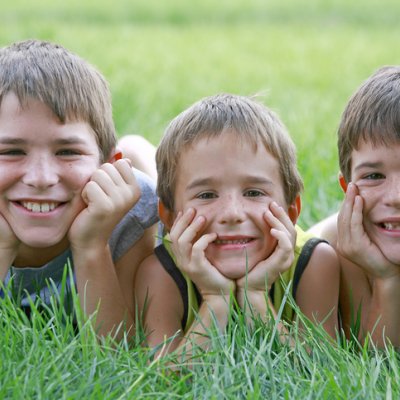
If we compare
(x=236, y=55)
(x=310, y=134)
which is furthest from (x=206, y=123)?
(x=236, y=55)

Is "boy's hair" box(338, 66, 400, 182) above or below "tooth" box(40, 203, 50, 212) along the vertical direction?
above

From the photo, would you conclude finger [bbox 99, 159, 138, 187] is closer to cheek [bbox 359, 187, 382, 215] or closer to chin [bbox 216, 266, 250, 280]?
chin [bbox 216, 266, 250, 280]

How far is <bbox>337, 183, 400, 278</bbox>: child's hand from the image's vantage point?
317 centimetres

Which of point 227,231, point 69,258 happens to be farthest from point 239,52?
point 227,231

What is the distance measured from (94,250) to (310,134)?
11.6ft

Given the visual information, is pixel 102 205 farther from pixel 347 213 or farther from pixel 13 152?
pixel 347 213

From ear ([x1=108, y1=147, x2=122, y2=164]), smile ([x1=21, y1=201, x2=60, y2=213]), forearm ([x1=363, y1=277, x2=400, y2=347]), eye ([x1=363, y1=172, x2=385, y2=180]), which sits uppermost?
ear ([x1=108, y1=147, x2=122, y2=164])

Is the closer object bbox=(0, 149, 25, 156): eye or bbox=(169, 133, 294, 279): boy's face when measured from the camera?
bbox=(169, 133, 294, 279): boy's face

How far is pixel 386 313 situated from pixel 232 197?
2.14ft

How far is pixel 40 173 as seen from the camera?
3.18 metres

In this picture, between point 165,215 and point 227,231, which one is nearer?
point 227,231

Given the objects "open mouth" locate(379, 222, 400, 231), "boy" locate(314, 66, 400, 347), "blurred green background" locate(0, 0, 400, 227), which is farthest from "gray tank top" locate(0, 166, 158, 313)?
"open mouth" locate(379, 222, 400, 231)

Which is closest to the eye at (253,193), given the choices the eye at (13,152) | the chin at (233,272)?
the chin at (233,272)

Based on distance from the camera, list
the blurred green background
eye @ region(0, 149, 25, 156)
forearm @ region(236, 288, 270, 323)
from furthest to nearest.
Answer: the blurred green background < eye @ region(0, 149, 25, 156) < forearm @ region(236, 288, 270, 323)
